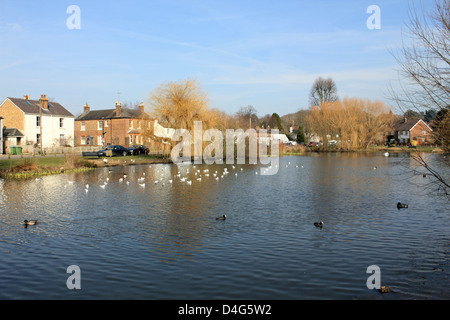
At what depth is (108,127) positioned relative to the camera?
71.4 meters

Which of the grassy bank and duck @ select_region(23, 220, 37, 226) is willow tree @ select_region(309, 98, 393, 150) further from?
duck @ select_region(23, 220, 37, 226)

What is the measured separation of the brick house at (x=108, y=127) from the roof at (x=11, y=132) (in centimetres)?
1526

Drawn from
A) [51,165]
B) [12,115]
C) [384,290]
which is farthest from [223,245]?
[12,115]

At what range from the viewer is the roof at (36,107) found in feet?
184

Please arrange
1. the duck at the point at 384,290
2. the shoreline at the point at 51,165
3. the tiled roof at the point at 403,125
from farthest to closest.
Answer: the tiled roof at the point at 403,125
the shoreline at the point at 51,165
the duck at the point at 384,290

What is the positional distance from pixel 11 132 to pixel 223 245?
169 ft

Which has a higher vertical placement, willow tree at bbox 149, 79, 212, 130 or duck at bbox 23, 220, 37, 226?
willow tree at bbox 149, 79, 212, 130

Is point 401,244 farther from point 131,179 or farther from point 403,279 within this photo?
point 131,179

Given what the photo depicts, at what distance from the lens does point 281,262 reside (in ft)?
31.8

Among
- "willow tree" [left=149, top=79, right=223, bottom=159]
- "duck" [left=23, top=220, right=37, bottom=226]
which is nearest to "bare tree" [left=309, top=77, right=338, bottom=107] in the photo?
"willow tree" [left=149, top=79, right=223, bottom=159]

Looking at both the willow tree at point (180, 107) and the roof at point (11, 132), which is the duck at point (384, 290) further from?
the roof at point (11, 132)

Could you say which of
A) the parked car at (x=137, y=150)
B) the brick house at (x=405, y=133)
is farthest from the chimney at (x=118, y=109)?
the brick house at (x=405, y=133)

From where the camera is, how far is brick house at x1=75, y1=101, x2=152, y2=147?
69500 millimetres
